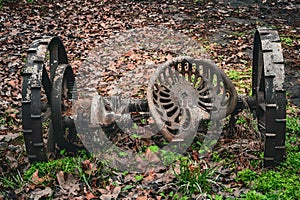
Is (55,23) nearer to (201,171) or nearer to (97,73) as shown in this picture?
(97,73)

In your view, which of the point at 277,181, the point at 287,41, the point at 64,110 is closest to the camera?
the point at 277,181

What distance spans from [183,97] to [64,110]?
1355mm

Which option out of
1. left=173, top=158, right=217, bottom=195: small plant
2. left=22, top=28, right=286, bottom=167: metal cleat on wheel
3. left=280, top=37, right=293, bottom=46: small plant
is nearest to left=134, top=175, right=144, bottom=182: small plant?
left=173, top=158, right=217, bottom=195: small plant

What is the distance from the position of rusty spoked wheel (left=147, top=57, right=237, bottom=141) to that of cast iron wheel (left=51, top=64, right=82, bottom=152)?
0.92 meters

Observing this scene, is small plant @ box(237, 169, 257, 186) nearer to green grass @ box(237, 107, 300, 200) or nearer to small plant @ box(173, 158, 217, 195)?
green grass @ box(237, 107, 300, 200)

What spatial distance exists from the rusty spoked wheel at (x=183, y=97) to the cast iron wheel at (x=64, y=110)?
923 millimetres

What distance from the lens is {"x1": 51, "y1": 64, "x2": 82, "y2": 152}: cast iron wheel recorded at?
4118mm

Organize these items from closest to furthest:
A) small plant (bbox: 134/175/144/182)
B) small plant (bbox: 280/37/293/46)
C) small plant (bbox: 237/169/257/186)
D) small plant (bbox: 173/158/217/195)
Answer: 1. small plant (bbox: 173/158/217/195)
2. small plant (bbox: 237/169/257/186)
3. small plant (bbox: 134/175/144/182)
4. small plant (bbox: 280/37/293/46)

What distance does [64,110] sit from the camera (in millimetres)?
4512

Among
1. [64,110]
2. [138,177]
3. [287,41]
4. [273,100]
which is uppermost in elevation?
[287,41]

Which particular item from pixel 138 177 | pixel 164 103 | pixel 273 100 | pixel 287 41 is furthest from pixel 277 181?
pixel 287 41

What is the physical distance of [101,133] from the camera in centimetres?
446

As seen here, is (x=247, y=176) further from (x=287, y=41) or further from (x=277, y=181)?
(x=287, y=41)

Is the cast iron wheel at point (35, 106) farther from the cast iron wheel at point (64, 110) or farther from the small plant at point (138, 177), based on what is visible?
the small plant at point (138, 177)
